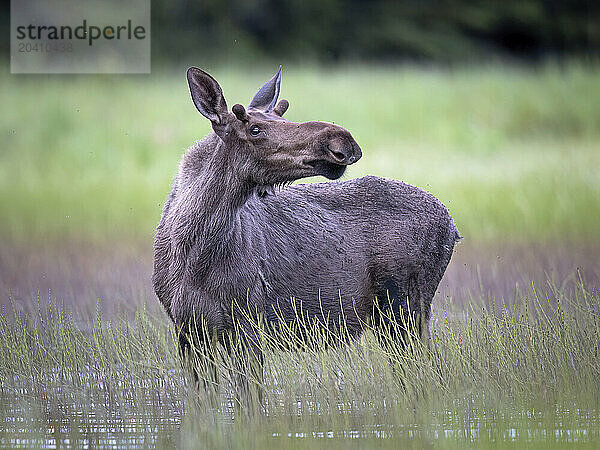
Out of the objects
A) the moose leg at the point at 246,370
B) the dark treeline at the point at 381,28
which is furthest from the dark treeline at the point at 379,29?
the moose leg at the point at 246,370

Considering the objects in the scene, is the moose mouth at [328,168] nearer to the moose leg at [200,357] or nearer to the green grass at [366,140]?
the moose leg at [200,357]

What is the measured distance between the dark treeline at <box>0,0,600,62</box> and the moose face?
66.4ft

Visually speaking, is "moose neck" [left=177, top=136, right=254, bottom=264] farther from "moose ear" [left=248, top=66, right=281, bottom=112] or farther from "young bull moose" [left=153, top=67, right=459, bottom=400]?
"moose ear" [left=248, top=66, right=281, bottom=112]

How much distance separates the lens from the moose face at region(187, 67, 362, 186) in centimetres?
618

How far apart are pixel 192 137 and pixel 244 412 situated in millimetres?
11565

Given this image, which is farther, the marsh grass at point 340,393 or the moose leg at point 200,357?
the moose leg at point 200,357

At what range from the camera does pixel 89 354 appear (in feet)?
23.5

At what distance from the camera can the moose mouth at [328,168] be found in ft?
20.1

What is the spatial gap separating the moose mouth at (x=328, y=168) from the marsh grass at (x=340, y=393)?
3.38 feet

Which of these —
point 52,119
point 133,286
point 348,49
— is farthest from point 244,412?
point 348,49

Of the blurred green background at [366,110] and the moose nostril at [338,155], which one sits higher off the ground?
the blurred green background at [366,110]

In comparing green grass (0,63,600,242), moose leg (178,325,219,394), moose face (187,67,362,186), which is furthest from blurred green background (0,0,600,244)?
moose face (187,67,362,186)

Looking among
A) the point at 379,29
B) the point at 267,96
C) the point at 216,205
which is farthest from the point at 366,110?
the point at 216,205

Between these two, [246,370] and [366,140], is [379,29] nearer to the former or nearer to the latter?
[366,140]
